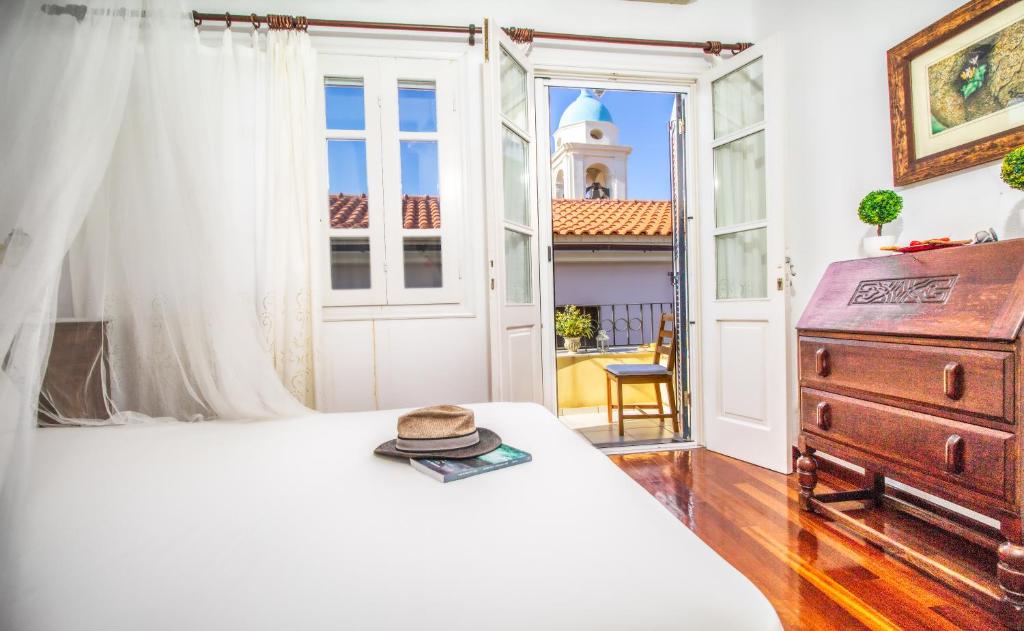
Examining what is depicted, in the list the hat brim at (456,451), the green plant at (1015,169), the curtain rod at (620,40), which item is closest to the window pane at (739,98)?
the curtain rod at (620,40)

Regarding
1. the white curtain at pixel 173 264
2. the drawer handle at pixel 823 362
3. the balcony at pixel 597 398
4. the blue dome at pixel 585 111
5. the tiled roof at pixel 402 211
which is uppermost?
the blue dome at pixel 585 111

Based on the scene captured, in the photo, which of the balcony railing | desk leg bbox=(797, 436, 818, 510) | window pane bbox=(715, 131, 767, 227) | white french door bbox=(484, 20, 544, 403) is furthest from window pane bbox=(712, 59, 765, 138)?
the balcony railing

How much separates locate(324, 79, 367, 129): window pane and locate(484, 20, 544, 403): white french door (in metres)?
0.78

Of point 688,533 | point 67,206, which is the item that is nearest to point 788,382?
point 688,533

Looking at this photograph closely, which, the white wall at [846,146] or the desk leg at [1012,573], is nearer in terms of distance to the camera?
the desk leg at [1012,573]

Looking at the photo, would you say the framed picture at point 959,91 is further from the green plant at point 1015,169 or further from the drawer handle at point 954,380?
the drawer handle at point 954,380

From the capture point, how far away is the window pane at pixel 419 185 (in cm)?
293

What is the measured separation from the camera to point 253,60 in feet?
8.52

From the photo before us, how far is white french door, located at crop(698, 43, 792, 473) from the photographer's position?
2.71 metres

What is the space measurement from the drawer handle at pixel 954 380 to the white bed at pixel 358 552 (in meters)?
1.15

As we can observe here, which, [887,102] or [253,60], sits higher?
[253,60]

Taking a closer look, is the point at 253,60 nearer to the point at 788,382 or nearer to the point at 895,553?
the point at 788,382

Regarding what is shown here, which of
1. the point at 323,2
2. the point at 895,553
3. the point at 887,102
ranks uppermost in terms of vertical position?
the point at 323,2

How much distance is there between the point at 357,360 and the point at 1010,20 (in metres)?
3.17
